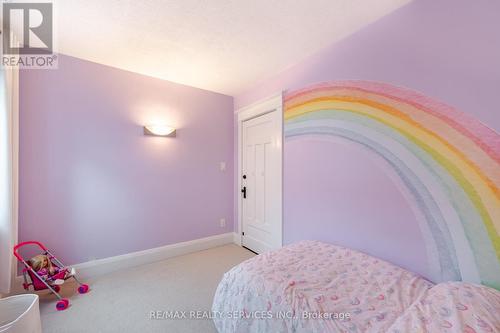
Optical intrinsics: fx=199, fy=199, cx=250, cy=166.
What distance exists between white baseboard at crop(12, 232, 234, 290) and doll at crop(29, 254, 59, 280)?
34cm

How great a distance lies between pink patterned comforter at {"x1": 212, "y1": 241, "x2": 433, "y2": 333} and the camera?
3.50 ft

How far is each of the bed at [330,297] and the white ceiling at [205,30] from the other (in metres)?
2.00

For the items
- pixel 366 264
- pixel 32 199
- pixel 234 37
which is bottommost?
pixel 366 264

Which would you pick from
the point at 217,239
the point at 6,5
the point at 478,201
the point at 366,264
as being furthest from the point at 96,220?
the point at 478,201

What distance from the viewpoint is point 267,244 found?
2809 millimetres

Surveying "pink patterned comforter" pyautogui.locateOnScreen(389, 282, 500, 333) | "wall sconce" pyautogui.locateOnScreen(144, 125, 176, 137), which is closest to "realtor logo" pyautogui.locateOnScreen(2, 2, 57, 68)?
"wall sconce" pyautogui.locateOnScreen(144, 125, 176, 137)

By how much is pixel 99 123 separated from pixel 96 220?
1.16 meters

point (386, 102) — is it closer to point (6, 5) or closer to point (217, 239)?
point (217, 239)

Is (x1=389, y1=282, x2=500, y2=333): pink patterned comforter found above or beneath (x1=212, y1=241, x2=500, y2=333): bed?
above

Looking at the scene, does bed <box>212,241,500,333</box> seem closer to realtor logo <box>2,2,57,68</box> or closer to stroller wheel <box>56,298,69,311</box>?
stroller wheel <box>56,298,69,311</box>

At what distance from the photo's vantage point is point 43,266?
190 centimetres

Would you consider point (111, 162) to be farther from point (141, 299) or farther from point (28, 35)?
point (141, 299)

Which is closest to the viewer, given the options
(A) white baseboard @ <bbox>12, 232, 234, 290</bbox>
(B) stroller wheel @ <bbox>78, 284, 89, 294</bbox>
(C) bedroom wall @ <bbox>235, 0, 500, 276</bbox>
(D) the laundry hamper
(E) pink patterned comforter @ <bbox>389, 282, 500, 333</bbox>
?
(E) pink patterned comforter @ <bbox>389, 282, 500, 333</bbox>

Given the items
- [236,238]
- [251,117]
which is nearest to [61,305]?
[236,238]
